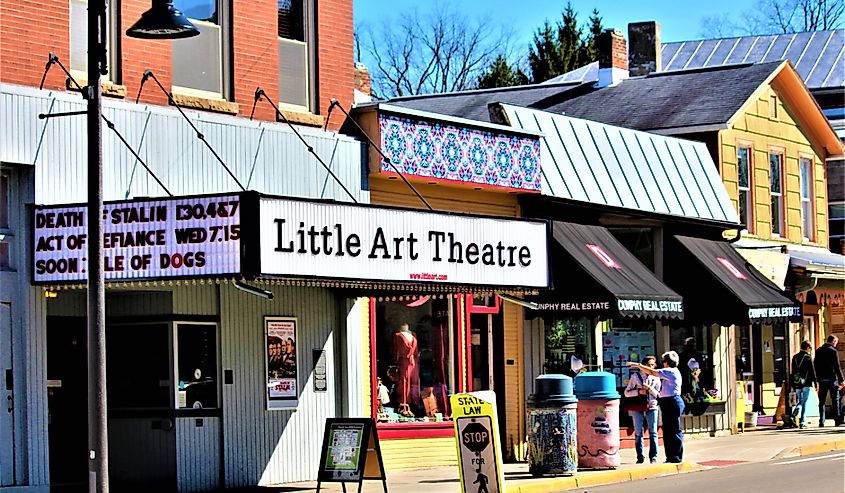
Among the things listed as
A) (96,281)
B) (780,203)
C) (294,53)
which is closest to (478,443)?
(96,281)

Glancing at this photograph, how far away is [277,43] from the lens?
768 inches

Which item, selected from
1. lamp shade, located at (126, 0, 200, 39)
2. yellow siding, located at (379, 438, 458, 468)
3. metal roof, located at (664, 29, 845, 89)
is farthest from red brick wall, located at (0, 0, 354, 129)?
metal roof, located at (664, 29, 845, 89)

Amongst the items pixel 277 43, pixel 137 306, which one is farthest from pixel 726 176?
pixel 137 306

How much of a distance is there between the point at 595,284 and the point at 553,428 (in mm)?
3710

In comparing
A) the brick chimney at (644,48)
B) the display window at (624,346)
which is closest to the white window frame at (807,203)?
the brick chimney at (644,48)

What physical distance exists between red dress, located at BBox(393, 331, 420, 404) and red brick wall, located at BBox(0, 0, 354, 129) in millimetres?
3417

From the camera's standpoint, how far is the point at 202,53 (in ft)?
60.8

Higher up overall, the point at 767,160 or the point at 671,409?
the point at 767,160

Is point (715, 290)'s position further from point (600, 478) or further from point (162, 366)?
point (162, 366)

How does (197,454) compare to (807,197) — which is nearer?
(197,454)

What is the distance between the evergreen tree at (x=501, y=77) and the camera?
57344 millimetres

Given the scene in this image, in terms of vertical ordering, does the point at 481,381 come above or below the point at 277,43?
below

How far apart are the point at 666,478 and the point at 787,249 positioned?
39.0 ft

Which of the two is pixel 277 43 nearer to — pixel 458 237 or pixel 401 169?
pixel 401 169
